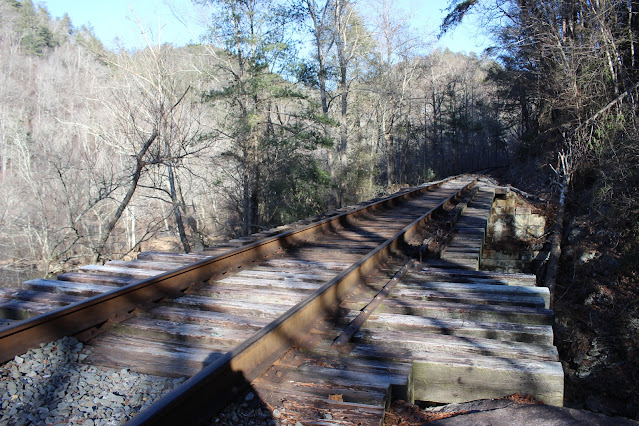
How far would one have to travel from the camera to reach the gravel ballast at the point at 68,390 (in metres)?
1.86

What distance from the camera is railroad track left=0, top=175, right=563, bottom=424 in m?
2.08

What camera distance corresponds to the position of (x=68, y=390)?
209 centimetres

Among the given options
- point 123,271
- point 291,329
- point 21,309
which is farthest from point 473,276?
point 21,309

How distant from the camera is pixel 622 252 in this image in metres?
10.6

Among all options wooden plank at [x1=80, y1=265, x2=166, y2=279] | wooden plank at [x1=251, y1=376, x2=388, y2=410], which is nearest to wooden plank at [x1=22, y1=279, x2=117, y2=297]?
wooden plank at [x1=80, y1=265, x2=166, y2=279]

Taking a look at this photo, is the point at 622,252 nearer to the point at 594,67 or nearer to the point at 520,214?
the point at 520,214

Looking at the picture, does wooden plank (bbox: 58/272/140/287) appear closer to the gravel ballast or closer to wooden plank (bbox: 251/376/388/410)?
the gravel ballast

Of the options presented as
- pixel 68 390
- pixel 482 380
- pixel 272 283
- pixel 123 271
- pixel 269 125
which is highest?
pixel 269 125

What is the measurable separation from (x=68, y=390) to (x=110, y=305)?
0.90 metres

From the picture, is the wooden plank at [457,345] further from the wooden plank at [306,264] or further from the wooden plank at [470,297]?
the wooden plank at [306,264]

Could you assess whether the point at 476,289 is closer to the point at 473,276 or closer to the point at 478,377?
the point at 473,276

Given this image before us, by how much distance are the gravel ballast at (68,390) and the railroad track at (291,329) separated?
10 cm

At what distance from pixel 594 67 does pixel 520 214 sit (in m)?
5.46

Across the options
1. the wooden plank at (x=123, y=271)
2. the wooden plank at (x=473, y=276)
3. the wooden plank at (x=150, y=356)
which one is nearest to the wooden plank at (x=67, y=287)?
the wooden plank at (x=123, y=271)
